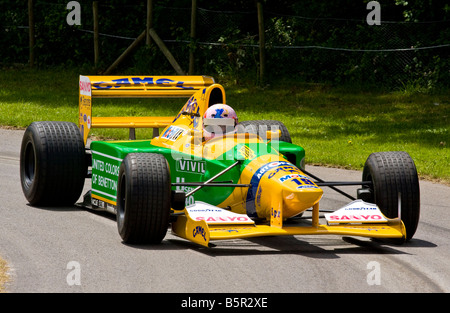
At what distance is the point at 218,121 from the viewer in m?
9.04

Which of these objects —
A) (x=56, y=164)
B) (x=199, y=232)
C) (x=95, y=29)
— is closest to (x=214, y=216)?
(x=199, y=232)

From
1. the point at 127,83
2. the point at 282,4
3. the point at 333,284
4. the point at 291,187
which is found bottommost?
the point at 333,284

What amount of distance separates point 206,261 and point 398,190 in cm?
204

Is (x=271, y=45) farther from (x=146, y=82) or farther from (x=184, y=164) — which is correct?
(x=184, y=164)

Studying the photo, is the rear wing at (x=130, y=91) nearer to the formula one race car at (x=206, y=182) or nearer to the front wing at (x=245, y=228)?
the formula one race car at (x=206, y=182)

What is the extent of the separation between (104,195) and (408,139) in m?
7.84

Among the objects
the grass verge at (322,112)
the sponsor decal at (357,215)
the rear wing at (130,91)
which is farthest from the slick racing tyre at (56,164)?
the grass verge at (322,112)

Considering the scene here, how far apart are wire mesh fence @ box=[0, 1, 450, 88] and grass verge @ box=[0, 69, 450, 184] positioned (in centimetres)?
52

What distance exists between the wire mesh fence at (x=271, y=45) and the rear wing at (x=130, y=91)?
33.3 feet

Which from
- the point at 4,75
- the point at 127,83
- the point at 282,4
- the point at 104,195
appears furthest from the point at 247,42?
the point at 104,195

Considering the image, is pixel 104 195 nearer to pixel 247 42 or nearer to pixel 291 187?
pixel 291 187

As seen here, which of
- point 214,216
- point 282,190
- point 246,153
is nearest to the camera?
point 282,190

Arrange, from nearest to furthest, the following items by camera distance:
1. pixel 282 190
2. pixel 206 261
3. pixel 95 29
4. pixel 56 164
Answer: pixel 206 261, pixel 282 190, pixel 56 164, pixel 95 29

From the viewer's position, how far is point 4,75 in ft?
76.4
